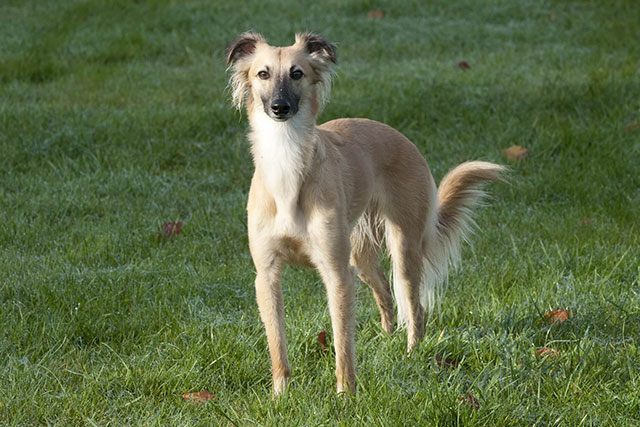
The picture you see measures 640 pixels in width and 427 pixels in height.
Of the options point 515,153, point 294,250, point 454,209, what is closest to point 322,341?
point 294,250

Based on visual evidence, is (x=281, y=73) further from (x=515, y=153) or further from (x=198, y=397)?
(x=515, y=153)

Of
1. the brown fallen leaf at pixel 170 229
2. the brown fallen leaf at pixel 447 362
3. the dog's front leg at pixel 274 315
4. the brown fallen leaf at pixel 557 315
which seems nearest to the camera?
the dog's front leg at pixel 274 315

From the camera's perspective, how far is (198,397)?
3.39 metres

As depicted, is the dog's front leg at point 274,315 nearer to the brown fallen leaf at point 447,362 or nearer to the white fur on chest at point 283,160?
the white fur on chest at point 283,160

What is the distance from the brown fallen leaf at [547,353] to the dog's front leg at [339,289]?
0.85m

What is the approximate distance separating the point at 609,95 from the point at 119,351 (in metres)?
5.34

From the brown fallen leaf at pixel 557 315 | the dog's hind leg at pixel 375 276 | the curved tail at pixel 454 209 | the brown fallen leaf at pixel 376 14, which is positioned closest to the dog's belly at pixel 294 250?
the dog's hind leg at pixel 375 276

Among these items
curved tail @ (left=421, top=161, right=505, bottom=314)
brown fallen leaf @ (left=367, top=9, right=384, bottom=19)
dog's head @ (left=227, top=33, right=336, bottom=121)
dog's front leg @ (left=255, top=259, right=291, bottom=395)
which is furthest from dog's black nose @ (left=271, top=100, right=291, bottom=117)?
brown fallen leaf @ (left=367, top=9, right=384, bottom=19)

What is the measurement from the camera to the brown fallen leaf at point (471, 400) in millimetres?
3090

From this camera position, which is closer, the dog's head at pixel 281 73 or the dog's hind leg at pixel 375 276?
the dog's head at pixel 281 73

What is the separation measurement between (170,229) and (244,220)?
Result: 0.53 m

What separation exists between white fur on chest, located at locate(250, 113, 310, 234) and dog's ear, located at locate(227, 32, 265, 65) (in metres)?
0.33

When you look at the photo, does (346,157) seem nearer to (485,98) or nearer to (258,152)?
(258,152)

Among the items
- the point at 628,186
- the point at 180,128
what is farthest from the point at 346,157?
the point at 180,128
